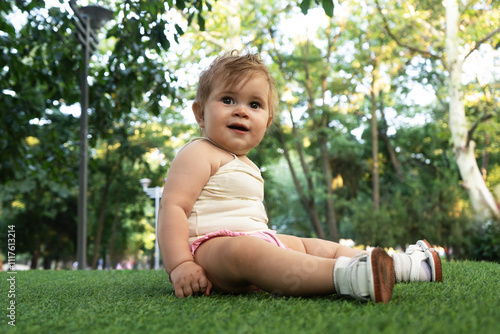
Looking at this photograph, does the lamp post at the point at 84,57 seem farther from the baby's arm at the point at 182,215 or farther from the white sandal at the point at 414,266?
the white sandal at the point at 414,266

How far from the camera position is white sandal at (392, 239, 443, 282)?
6.31 ft

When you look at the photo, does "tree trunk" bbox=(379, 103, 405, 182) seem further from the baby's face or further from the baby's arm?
the baby's arm

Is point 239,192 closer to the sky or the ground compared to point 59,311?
closer to the sky

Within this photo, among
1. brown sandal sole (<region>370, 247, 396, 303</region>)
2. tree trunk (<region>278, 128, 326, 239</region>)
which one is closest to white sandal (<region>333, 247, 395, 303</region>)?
brown sandal sole (<region>370, 247, 396, 303</region>)

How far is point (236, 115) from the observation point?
212 cm

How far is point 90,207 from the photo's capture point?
60.1 ft

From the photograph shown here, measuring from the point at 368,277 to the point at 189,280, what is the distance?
68 cm

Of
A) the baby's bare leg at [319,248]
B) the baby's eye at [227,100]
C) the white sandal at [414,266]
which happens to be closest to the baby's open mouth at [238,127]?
the baby's eye at [227,100]

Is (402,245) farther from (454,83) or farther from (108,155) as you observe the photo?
(108,155)

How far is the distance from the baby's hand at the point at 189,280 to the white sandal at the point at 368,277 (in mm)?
535

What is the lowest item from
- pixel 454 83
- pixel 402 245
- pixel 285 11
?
pixel 402 245

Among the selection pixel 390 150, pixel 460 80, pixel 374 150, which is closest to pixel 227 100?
pixel 460 80

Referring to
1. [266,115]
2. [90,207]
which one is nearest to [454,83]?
[266,115]

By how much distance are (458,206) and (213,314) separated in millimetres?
12162
